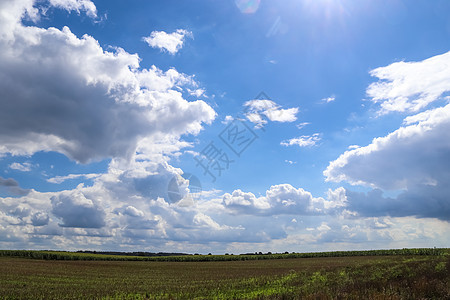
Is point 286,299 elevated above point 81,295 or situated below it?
above

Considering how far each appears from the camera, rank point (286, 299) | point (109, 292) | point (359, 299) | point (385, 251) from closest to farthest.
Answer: point (359, 299), point (286, 299), point (109, 292), point (385, 251)

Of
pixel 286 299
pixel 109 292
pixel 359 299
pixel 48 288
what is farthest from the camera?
pixel 48 288

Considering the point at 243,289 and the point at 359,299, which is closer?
the point at 359,299

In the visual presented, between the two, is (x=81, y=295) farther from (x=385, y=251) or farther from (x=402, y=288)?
(x=385, y=251)

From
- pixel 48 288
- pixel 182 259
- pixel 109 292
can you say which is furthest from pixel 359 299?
pixel 182 259

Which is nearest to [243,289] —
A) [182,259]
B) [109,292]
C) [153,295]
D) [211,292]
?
[211,292]

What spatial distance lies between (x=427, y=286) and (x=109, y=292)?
63.4ft

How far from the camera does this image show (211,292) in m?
20.8

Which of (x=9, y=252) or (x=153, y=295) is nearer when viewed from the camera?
(x=153, y=295)

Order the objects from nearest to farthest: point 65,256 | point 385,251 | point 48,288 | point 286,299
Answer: point 286,299 < point 48,288 < point 65,256 < point 385,251

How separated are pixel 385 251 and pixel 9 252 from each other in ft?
367

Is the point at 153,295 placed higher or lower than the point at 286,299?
lower

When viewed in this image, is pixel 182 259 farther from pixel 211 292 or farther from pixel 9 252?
pixel 211 292

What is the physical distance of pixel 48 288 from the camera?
80.5 ft
